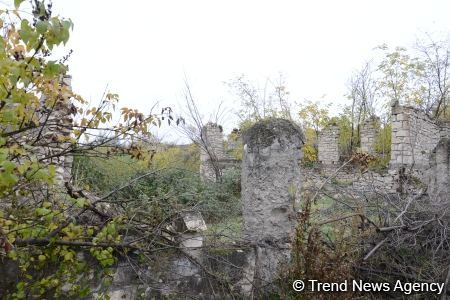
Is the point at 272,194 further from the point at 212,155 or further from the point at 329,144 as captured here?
the point at 329,144

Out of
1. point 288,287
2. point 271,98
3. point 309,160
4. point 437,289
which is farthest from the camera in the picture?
point 271,98

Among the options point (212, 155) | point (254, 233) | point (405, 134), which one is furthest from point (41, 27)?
point (212, 155)

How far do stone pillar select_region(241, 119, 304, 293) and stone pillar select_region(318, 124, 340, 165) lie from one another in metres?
15.2

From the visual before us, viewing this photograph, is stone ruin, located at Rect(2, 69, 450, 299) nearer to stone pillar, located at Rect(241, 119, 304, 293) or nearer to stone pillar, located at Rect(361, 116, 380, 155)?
stone pillar, located at Rect(241, 119, 304, 293)

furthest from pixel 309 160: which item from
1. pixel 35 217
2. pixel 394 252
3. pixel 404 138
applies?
pixel 35 217

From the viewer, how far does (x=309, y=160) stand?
18484 mm

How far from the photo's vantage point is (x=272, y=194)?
13.3 ft

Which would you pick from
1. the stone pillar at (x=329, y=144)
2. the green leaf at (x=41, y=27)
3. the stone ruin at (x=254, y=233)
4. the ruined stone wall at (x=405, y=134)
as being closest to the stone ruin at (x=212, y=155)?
the stone pillar at (x=329, y=144)

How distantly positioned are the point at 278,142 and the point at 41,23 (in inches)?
A: 109

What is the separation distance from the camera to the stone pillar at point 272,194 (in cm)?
403

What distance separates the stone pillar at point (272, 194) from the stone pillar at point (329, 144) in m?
15.2

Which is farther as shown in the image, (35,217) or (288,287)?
(288,287)

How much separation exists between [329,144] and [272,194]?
1547cm

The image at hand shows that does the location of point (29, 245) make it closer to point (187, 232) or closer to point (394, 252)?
point (187, 232)
